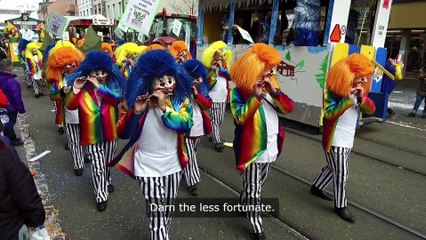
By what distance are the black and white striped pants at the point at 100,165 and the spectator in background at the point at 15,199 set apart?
5.12 ft

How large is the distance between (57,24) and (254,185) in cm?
600

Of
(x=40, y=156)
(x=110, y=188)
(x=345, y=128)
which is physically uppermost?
(x=345, y=128)

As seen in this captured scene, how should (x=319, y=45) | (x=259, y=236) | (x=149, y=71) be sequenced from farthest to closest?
(x=319, y=45), (x=259, y=236), (x=149, y=71)

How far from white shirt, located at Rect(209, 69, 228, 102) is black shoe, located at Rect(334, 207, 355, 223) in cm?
254

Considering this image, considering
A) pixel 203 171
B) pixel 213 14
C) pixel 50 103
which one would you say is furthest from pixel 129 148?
pixel 213 14

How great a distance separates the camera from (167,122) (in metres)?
2.22

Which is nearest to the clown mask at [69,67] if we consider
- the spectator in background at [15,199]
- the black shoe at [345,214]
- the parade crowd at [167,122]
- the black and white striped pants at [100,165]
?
the parade crowd at [167,122]

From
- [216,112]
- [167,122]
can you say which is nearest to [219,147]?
[216,112]

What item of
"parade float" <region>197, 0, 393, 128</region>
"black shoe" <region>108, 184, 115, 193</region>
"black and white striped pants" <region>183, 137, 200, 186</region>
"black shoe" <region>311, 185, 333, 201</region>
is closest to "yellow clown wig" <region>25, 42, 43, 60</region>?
"parade float" <region>197, 0, 393, 128</region>

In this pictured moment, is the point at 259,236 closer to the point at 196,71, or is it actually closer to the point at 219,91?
the point at 196,71

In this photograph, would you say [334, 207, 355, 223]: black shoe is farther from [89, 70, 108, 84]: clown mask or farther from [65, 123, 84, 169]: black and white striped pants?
[65, 123, 84, 169]: black and white striped pants

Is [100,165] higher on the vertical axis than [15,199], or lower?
lower

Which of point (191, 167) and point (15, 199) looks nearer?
point (15, 199)

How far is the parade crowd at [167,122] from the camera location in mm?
2217
